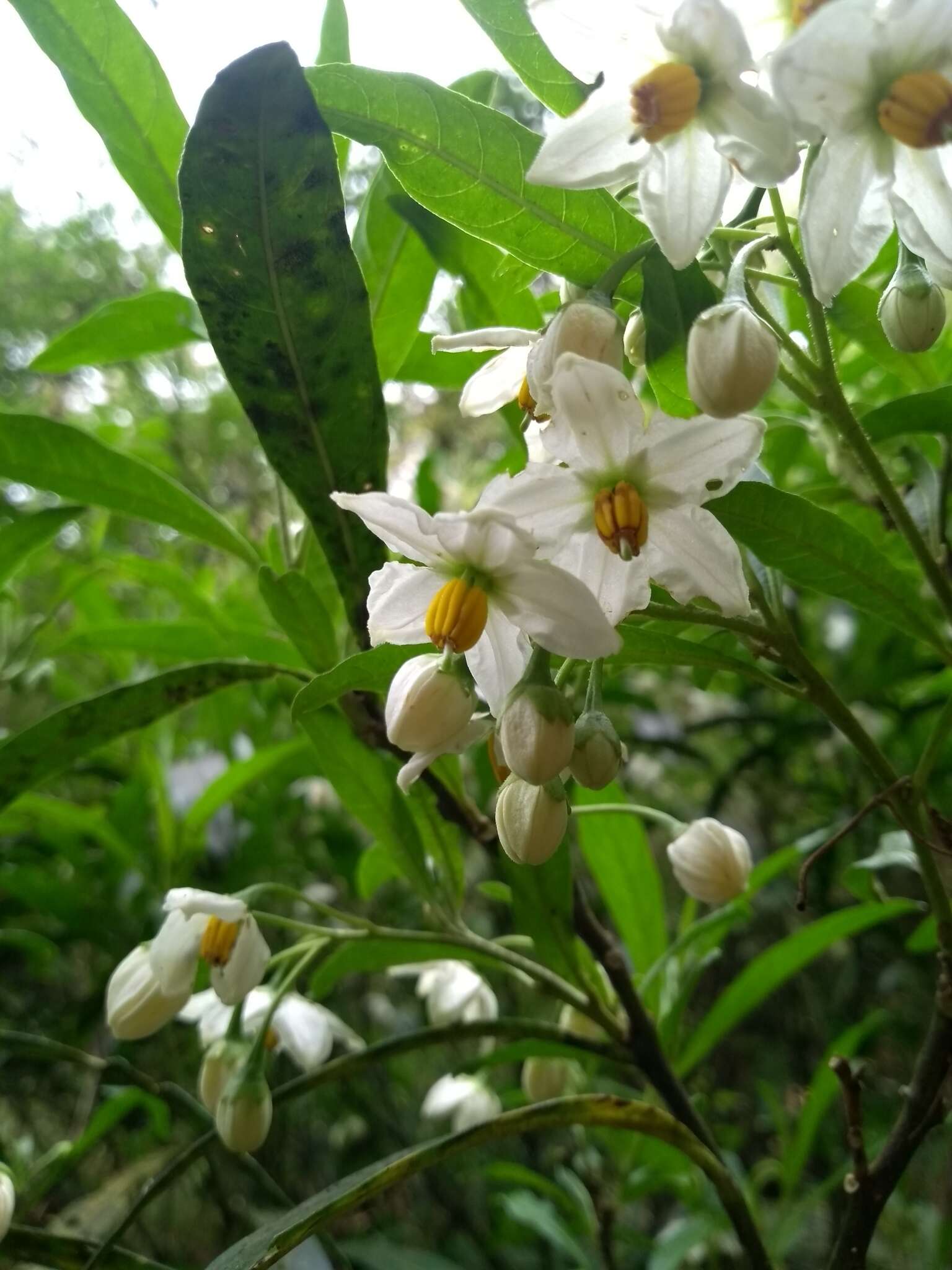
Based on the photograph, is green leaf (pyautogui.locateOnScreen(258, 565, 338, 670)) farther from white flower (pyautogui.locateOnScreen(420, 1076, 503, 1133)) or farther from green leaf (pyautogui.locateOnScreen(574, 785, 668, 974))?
white flower (pyautogui.locateOnScreen(420, 1076, 503, 1133))

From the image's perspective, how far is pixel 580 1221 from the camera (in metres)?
1.26

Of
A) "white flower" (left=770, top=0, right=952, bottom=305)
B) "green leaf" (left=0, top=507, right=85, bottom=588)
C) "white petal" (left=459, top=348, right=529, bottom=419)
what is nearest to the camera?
"white flower" (left=770, top=0, right=952, bottom=305)

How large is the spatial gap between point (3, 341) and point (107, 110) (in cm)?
192

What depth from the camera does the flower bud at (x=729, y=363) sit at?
379 millimetres

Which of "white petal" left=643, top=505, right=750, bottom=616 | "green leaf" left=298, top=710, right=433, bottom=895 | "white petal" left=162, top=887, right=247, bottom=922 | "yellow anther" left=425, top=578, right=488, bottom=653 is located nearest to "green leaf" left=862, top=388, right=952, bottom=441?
"white petal" left=643, top=505, right=750, bottom=616

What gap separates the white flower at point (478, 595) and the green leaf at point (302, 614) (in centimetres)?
14

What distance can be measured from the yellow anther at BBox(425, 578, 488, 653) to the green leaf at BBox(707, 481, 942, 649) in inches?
5.2

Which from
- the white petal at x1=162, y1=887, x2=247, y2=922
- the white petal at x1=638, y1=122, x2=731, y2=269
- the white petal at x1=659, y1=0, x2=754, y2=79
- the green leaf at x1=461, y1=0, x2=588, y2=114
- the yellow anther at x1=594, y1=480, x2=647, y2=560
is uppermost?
the green leaf at x1=461, y1=0, x2=588, y2=114

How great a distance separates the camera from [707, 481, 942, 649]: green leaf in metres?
0.48

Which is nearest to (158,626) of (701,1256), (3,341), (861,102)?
(861,102)

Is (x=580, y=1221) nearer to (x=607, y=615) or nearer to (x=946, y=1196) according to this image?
(x=946, y=1196)

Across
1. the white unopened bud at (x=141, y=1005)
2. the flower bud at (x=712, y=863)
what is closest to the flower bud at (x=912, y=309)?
the flower bud at (x=712, y=863)

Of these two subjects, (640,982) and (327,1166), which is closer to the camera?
(640,982)

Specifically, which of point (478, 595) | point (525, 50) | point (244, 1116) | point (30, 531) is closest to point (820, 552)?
point (478, 595)
